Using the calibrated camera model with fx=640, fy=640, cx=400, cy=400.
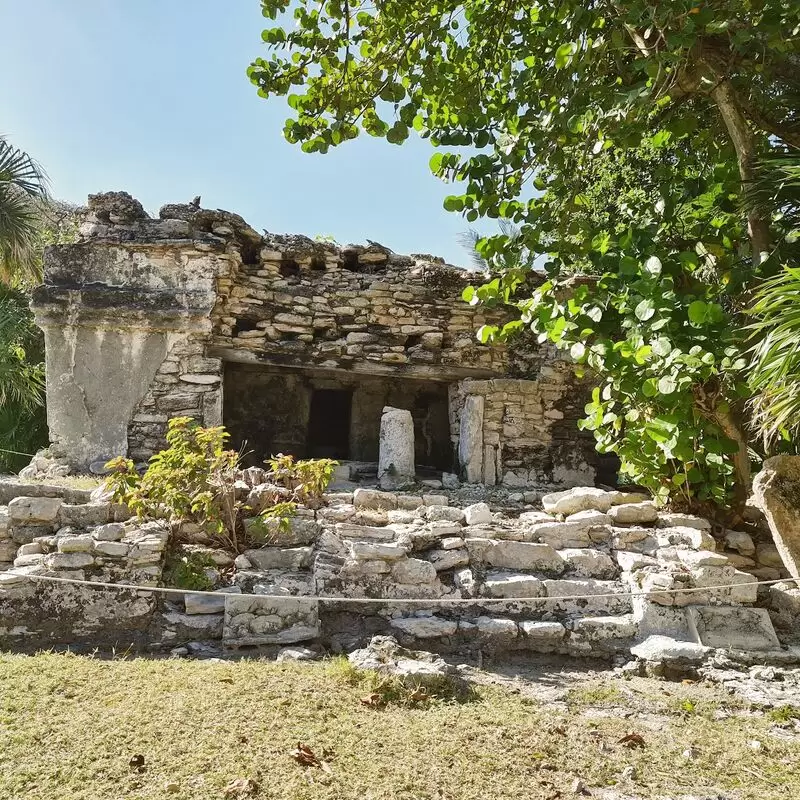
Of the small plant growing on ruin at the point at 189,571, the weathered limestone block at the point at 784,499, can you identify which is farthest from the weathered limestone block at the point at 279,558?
the weathered limestone block at the point at 784,499

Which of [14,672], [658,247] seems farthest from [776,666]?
[14,672]

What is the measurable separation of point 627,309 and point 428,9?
2.32 meters

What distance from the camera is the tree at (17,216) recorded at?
7920 millimetres

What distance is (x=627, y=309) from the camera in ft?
12.8

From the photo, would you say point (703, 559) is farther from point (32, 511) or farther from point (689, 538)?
point (32, 511)

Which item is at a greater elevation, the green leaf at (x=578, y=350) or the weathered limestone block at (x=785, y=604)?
the green leaf at (x=578, y=350)

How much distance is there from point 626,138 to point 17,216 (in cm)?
749

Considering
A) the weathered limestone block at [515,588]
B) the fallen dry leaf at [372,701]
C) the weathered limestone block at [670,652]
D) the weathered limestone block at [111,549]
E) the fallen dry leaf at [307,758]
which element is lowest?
the fallen dry leaf at [307,758]

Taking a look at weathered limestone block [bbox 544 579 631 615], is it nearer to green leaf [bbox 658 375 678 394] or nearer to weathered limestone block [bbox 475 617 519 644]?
weathered limestone block [bbox 475 617 519 644]

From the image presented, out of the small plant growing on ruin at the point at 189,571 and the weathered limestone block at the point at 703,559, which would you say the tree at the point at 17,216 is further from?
the weathered limestone block at the point at 703,559

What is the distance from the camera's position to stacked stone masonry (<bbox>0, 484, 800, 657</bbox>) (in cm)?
370

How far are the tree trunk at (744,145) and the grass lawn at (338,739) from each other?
8.18 feet

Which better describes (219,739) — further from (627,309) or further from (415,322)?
(415,322)

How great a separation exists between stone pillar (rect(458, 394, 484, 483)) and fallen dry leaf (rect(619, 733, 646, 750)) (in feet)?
13.9
